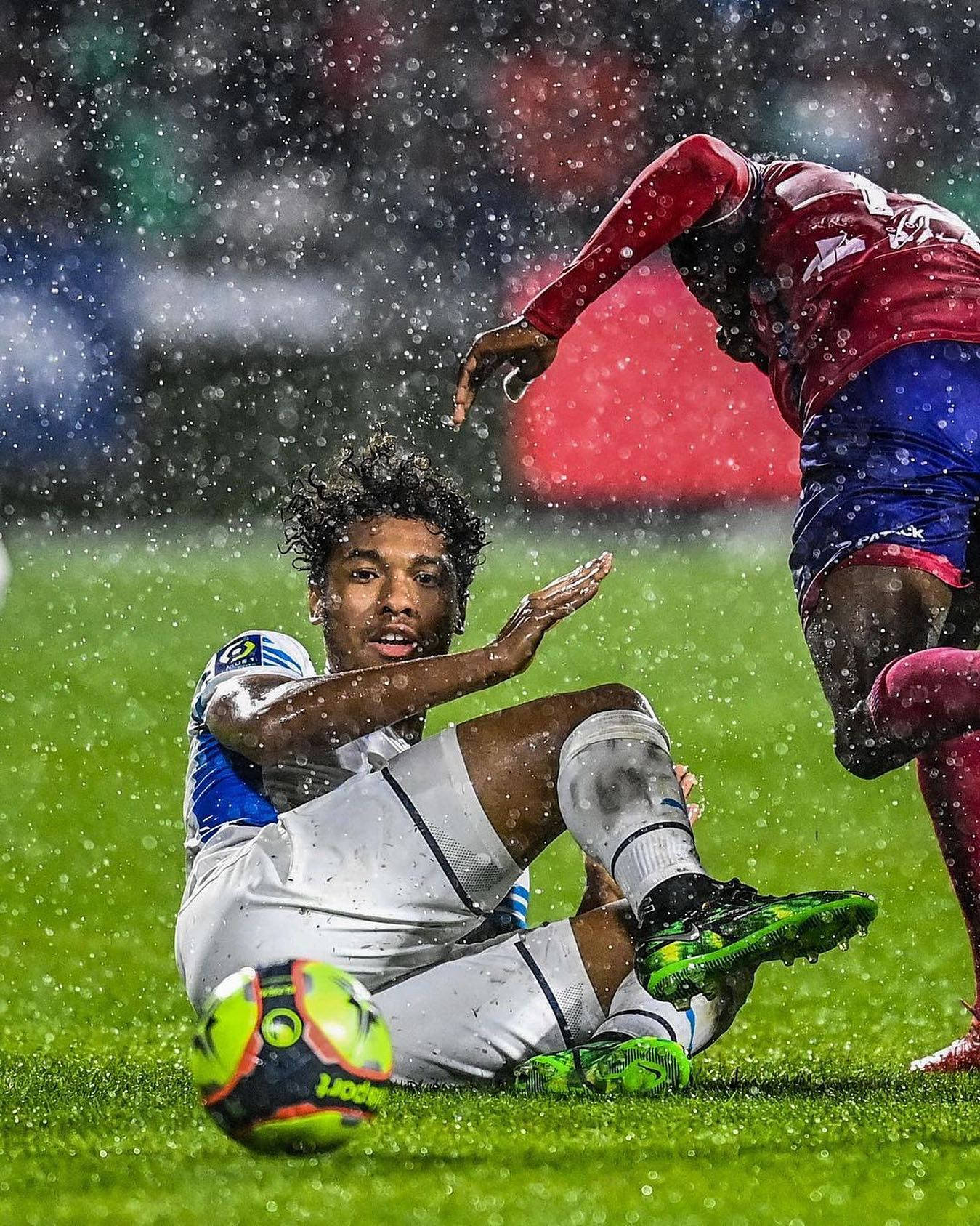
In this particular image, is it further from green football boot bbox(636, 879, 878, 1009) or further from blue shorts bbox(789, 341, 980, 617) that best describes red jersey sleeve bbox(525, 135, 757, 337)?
green football boot bbox(636, 879, 878, 1009)

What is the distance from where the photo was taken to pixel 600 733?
8.63ft

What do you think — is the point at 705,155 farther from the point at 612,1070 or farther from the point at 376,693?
the point at 612,1070

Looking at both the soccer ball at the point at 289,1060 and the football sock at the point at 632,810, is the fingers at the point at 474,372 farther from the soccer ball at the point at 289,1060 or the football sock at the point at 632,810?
the soccer ball at the point at 289,1060

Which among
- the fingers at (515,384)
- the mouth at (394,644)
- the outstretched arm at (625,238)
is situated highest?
the outstretched arm at (625,238)

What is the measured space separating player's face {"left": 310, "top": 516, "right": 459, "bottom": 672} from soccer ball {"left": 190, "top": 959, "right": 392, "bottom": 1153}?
0.95 meters

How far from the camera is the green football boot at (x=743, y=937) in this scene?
2359mm

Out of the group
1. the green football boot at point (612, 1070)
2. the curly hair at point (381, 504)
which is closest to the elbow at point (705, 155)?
the curly hair at point (381, 504)

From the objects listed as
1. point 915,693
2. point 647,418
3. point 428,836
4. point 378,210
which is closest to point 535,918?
point 428,836

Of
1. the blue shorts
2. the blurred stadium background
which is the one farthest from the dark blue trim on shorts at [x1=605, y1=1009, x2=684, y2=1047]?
the blurred stadium background

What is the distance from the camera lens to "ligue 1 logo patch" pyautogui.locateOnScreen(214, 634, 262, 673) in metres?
3.06

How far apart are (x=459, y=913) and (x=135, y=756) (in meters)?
3.61

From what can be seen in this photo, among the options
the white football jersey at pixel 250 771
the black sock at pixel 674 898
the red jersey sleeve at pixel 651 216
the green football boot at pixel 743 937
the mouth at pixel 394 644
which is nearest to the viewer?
the green football boot at pixel 743 937

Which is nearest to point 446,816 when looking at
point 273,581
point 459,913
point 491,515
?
point 459,913

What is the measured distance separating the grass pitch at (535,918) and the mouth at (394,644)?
856mm
